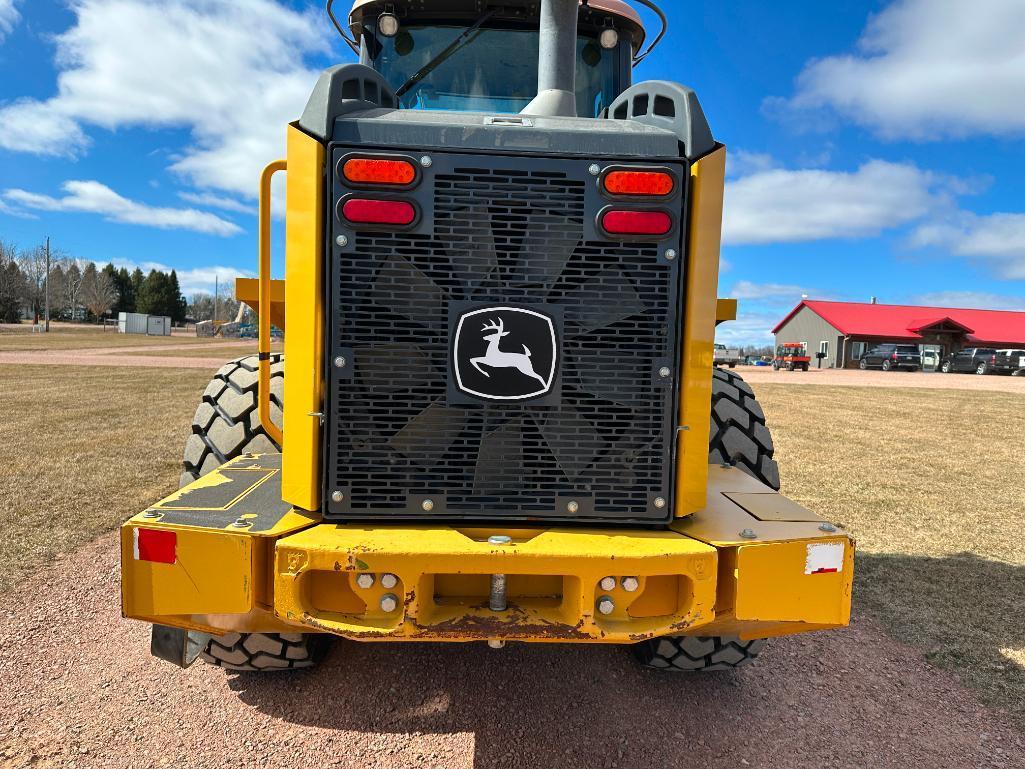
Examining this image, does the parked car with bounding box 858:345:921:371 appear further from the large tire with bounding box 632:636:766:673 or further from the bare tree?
the bare tree

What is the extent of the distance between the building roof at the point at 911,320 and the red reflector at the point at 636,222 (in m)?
44.9

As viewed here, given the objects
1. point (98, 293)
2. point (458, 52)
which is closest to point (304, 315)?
point (458, 52)

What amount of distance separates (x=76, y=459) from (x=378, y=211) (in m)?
5.99

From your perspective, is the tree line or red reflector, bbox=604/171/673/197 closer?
red reflector, bbox=604/171/673/197

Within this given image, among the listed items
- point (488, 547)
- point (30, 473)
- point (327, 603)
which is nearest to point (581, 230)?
point (488, 547)

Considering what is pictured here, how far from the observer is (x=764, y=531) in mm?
2059

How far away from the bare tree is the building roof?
6871cm

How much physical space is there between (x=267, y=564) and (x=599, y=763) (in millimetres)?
1315

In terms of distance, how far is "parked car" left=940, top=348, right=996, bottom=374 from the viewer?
1367 inches

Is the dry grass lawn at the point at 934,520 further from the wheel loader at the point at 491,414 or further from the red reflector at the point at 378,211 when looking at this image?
the red reflector at the point at 378,211

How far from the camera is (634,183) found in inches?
78.2

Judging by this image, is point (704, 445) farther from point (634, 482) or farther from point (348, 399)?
point (348, 399)

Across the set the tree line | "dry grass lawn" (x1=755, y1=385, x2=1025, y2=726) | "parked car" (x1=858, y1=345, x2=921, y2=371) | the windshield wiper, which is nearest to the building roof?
"parked car" (x1=858, y1=345, x2=921, y2=371)

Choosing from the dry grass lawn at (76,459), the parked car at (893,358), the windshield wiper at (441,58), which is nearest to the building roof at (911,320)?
the parked car at (893,358)
